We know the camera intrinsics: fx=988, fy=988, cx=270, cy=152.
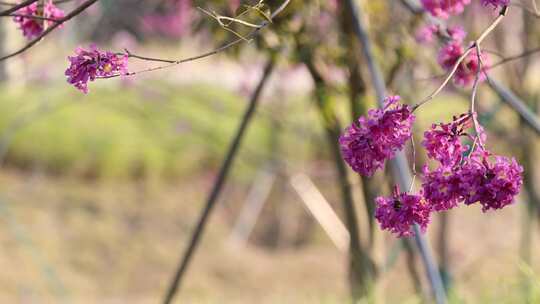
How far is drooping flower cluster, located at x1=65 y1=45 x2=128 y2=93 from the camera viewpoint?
1495 millimetres

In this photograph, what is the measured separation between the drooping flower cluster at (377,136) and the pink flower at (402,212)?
7 cm

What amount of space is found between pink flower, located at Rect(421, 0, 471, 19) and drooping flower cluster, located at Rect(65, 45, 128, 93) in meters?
0.84

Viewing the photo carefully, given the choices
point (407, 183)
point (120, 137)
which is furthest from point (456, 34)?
point (120, 137)

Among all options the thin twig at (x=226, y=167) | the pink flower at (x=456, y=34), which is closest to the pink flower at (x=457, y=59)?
the pink flower at (x=456, y=34)

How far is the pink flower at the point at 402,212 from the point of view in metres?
1.47

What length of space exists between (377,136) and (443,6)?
32.1 inches

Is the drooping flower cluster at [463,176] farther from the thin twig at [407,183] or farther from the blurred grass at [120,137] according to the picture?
the blurred grass at [120,137]

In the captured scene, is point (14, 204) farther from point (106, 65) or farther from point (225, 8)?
point (106, 65)

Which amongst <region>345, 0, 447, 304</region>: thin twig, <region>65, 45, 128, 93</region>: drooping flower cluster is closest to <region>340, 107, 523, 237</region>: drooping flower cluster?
<region>65, 45, 128, 93</region>: drooping flower cluster

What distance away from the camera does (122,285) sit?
7777mm

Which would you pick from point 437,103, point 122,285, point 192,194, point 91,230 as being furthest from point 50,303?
point 437,103

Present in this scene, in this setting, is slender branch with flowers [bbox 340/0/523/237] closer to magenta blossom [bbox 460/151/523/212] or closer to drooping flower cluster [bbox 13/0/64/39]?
magenta blossom [bbox 460/151/523/212]

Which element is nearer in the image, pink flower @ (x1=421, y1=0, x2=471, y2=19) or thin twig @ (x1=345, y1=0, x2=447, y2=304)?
pink flower @ (x1=421, y1=0, x2=471, y2=19)

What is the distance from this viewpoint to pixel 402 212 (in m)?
1.47
